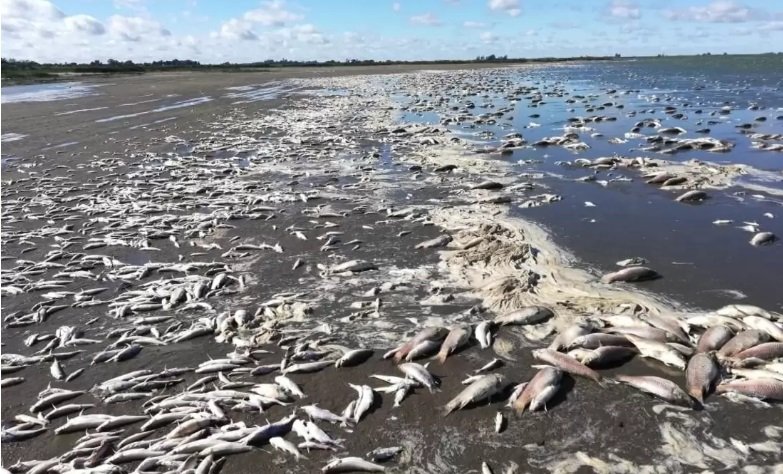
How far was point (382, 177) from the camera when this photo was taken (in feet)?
50.2

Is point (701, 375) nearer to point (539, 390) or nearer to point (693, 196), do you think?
point (539, 390)

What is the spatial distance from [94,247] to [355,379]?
7.25 meters

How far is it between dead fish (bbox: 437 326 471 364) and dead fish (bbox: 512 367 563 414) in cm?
108

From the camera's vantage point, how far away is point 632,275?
25.9 feet

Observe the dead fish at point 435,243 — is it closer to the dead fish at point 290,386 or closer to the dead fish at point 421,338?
the dead fish at point 421,338

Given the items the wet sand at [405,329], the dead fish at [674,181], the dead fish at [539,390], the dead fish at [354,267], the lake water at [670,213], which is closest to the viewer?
the wet sand at [405,329]

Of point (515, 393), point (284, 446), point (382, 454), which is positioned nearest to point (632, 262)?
point (515, 393)

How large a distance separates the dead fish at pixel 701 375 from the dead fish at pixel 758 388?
5.3 inches

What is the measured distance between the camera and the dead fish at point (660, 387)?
5.14 m

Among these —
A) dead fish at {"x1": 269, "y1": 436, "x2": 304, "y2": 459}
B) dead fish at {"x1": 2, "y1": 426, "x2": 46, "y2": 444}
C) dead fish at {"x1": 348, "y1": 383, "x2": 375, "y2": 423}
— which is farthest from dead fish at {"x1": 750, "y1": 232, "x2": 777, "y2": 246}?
dead fish at {"x1": 2, "y1": 426, "x2": 46, "y2": 444}

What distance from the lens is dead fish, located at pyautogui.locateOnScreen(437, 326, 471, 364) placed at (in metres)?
6.26

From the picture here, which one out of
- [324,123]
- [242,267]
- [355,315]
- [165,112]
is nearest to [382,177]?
[242,267]

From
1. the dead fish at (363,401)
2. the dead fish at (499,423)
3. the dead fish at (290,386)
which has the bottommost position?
the dead fish at (290,386)

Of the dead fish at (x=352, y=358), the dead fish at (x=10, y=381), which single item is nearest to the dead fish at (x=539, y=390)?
the dead fish at (x=352, y=358)
